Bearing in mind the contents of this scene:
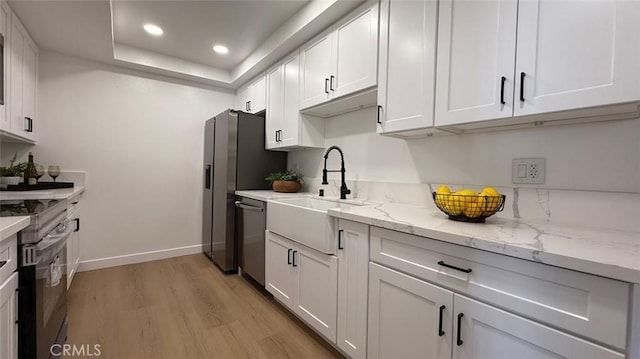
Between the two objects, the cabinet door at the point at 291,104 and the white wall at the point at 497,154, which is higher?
the cabinet door at the point at 291,104

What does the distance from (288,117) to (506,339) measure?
2.24m

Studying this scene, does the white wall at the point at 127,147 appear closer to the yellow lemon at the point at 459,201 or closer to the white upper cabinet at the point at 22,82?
the white upper cabinet at the point at 22,82

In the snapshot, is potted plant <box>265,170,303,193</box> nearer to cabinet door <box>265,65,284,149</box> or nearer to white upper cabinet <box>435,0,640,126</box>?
cabinet door <box>265,65,284,149</box>

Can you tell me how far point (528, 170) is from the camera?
1.34m

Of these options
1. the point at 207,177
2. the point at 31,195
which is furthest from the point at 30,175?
the point at 207,177

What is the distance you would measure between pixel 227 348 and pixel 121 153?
254 centimetres

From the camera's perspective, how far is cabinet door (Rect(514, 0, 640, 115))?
902 millimetres

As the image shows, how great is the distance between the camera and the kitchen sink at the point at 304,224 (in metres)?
1.53

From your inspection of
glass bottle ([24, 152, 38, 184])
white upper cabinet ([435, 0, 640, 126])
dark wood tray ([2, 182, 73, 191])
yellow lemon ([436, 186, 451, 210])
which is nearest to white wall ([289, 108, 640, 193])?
white upper cabinet ([435, 0, 640, 126])

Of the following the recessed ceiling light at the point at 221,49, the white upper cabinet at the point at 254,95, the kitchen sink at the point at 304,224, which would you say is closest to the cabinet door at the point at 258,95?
the white upper cabinet at the point at 254,95

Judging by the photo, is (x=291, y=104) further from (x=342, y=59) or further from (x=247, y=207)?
(x=247, y=207)

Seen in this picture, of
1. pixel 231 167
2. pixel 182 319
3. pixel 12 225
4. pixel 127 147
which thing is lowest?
pixel 182 319

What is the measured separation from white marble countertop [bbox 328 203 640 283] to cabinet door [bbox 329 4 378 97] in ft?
3.16

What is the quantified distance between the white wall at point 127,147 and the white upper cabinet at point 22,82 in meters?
0.23
